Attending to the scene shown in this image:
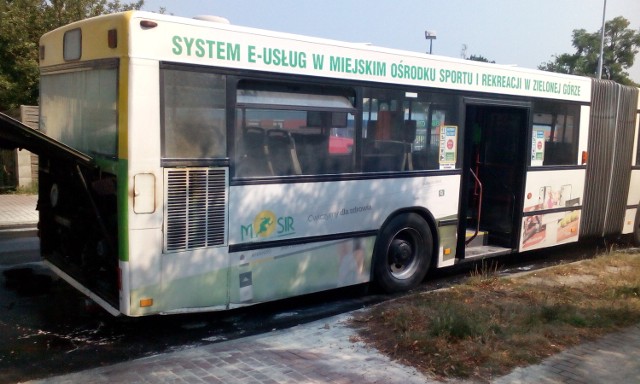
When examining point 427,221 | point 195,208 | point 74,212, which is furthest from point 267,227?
point 427,221

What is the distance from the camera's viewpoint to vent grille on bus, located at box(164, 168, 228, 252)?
17.6 ft

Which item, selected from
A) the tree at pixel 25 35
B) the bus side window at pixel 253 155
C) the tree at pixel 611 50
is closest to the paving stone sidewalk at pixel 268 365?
the bus side window at pixel 253 155

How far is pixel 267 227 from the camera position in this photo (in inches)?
240

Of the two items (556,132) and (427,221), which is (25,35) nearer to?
(427,221)

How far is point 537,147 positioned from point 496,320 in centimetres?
400

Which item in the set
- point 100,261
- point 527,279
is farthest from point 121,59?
point 527,279

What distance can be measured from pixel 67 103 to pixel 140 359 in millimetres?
2827

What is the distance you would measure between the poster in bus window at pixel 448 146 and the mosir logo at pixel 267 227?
255cm

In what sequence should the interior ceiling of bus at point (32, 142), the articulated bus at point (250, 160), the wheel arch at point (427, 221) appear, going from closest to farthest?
the interior ceiling of bus at point (32, 142) → the articulated bus at point (250, 160) → the wheel arch at point (427, 221)

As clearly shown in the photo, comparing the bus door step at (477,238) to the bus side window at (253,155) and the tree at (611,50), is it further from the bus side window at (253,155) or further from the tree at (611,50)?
the tree at (611,50)

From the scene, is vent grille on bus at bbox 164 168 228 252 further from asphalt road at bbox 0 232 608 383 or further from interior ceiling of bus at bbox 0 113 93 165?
asphalt road at bbox 0 232 608 383

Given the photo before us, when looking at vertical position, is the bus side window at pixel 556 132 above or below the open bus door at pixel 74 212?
above

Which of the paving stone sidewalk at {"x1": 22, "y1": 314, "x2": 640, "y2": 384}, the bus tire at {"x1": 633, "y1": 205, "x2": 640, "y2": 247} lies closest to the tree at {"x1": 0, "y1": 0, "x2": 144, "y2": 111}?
the paving stone sidewalk at {"x1": 22, "y1": 314, "x2": 640, "y2": 384}

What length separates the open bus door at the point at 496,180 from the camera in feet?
29.3
